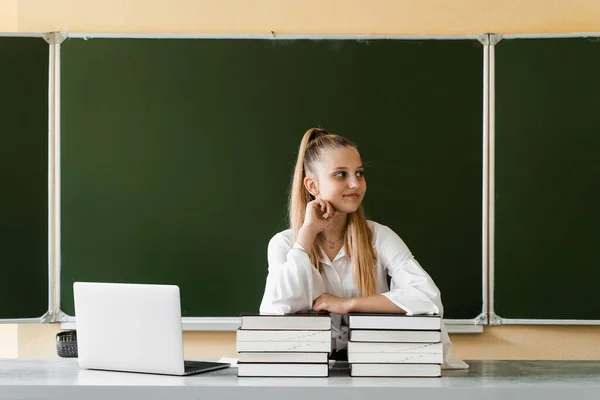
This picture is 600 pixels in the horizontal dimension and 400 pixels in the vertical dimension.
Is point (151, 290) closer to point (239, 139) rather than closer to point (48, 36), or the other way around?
point (239, 139)

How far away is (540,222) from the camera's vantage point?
3510 mm

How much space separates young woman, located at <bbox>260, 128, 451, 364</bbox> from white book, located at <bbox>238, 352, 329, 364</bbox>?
0.92 feet

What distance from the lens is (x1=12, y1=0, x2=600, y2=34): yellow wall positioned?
3.56 meters

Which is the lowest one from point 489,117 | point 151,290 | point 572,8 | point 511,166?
point 151,290

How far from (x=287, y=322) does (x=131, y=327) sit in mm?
429

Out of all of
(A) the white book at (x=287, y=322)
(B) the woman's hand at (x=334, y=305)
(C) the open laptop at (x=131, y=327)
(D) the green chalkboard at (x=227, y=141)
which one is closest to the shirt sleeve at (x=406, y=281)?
(B) the woman's hand at (x=334, y=305)

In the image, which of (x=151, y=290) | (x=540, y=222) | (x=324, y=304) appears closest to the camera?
(x=151, y=290)

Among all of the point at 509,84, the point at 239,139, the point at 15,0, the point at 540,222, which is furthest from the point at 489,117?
the point at 15,0

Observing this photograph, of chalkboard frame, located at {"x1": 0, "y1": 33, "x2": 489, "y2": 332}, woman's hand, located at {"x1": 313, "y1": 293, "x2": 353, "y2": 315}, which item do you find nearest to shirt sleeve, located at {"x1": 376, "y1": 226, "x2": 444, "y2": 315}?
woman's hand, located at {"x1": 313, "y1": 293, "x2": 353, "y2": 315}

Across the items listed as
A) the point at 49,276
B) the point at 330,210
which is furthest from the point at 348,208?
the point at 49,276

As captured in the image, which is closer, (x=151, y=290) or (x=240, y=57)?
(x=151, y=290)

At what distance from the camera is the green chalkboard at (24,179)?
3559 mm

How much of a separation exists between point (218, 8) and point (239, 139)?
2.11ft

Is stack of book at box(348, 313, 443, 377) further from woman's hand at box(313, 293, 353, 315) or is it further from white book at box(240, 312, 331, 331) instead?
woman's hand at box(313, 293, 353, 315)
